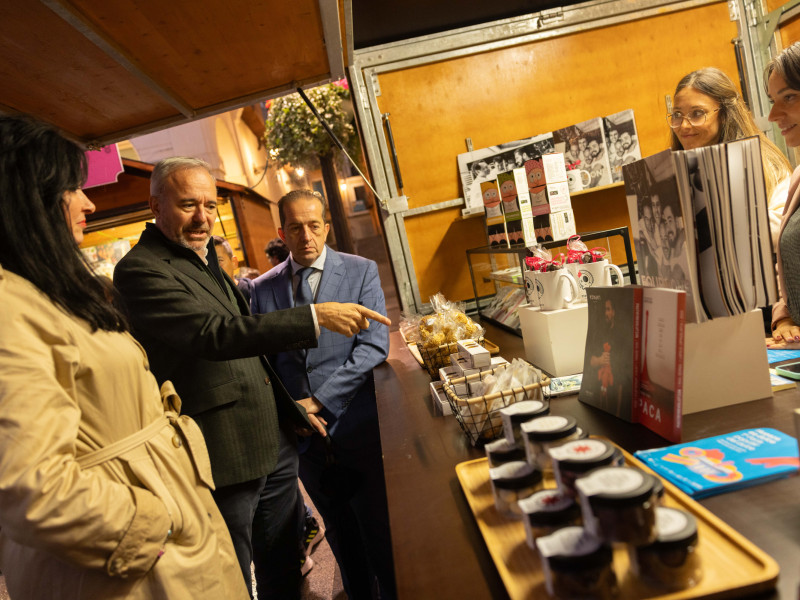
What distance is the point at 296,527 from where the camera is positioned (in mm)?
2408

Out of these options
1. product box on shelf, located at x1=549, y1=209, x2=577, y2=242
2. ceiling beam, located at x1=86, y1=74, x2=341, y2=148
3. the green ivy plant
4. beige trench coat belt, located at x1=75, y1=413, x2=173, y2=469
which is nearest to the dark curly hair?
beige trench coat belt, located at x1=75, y1=413, x2=173, y2=469

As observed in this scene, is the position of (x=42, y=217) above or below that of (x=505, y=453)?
above

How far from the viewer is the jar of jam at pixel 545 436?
0.92 meters

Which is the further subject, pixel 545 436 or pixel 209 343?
pixel 209 343

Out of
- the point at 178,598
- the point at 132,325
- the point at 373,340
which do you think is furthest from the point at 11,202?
the point at 373,340

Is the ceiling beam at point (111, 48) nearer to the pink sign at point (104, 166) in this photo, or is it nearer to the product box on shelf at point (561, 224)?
the product box on shelf at point (561, 224)

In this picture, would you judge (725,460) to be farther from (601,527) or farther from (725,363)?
(601,527)

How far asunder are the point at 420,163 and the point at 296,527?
226cm

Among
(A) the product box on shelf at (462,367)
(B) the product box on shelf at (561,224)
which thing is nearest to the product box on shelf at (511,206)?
(B) the product box on shelf at (561,224)

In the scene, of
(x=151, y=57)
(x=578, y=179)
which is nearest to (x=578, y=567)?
(x=151, y=57)

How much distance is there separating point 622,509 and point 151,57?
2.21 meters

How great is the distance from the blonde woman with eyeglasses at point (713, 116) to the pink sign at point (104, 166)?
4.11 m

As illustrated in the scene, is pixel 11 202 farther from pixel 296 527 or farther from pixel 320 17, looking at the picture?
pixel 296 527

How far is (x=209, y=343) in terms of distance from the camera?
1802 mm
